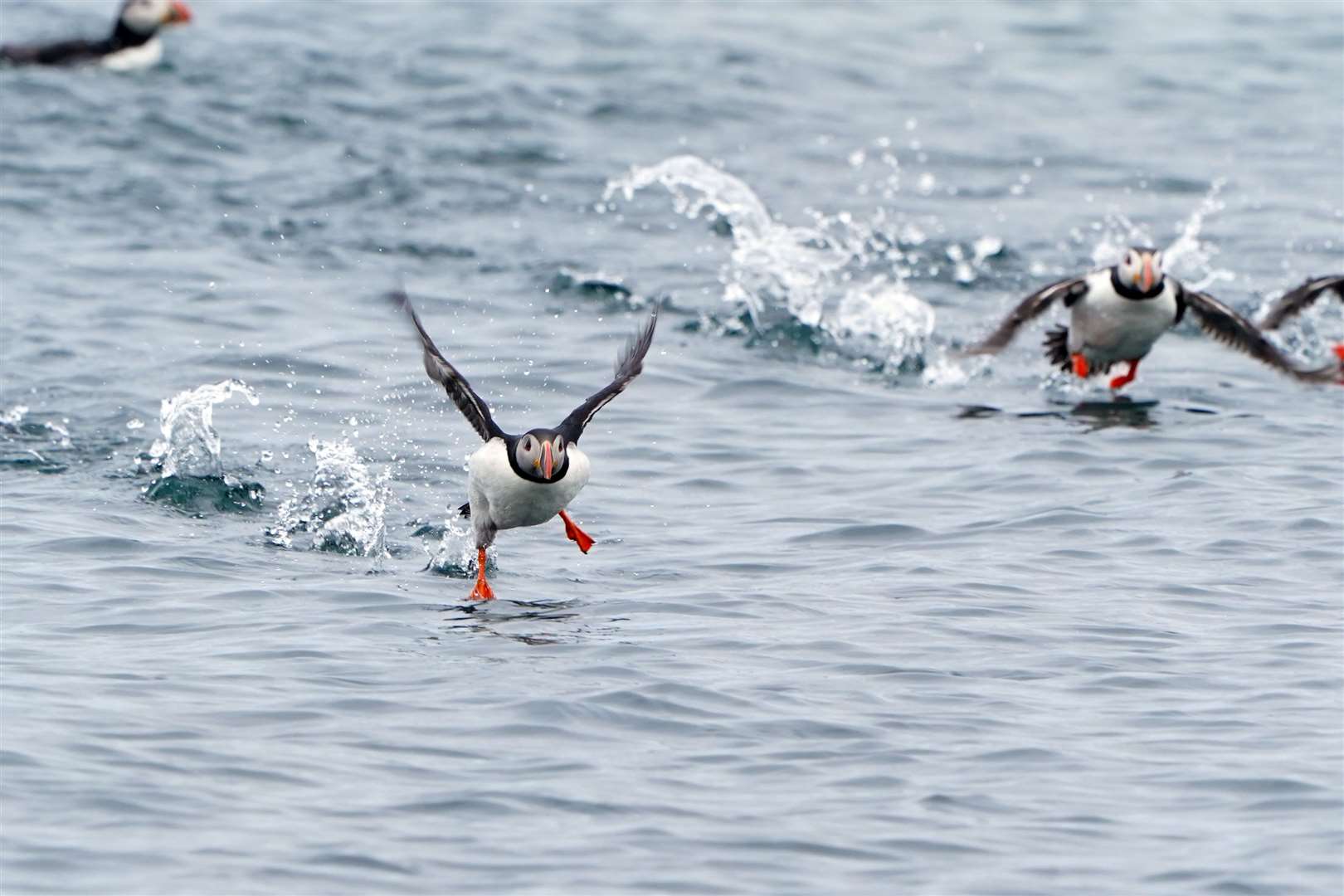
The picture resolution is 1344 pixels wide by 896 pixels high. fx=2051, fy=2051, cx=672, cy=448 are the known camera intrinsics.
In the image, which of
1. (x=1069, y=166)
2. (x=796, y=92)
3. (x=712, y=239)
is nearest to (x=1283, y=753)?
(x=712, y=239)

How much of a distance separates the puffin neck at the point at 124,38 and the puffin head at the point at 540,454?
46.2ft

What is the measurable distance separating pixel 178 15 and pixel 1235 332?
544 inches

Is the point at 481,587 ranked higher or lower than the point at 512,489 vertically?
lower

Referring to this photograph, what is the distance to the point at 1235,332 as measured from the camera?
12953mm

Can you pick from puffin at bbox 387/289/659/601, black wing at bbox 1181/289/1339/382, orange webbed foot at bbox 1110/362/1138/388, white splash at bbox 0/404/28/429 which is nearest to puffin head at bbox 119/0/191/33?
white splash at bbox 0/404/28/429

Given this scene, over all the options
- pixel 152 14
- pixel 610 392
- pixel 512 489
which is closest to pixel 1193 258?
pixel 610 392

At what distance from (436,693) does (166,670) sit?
3.44ft

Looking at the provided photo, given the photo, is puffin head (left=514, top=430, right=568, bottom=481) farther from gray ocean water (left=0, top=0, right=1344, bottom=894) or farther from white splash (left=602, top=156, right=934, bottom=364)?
white splash (left=602, top=156, right=934, bottom=364)

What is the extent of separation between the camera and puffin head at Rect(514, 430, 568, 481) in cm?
850

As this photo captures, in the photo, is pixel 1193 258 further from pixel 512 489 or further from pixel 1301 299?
pixel 512 489

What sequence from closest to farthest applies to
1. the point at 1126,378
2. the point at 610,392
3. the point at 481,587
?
the point at 481,587 → the point at 610,392 → the point at 1126,378

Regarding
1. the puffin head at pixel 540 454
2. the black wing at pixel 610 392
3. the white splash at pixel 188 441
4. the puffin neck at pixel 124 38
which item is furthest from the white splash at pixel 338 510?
the puffin neck at pixel 124 38

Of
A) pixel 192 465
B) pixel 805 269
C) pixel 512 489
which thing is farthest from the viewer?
pixel 805 269

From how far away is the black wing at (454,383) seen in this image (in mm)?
8812
